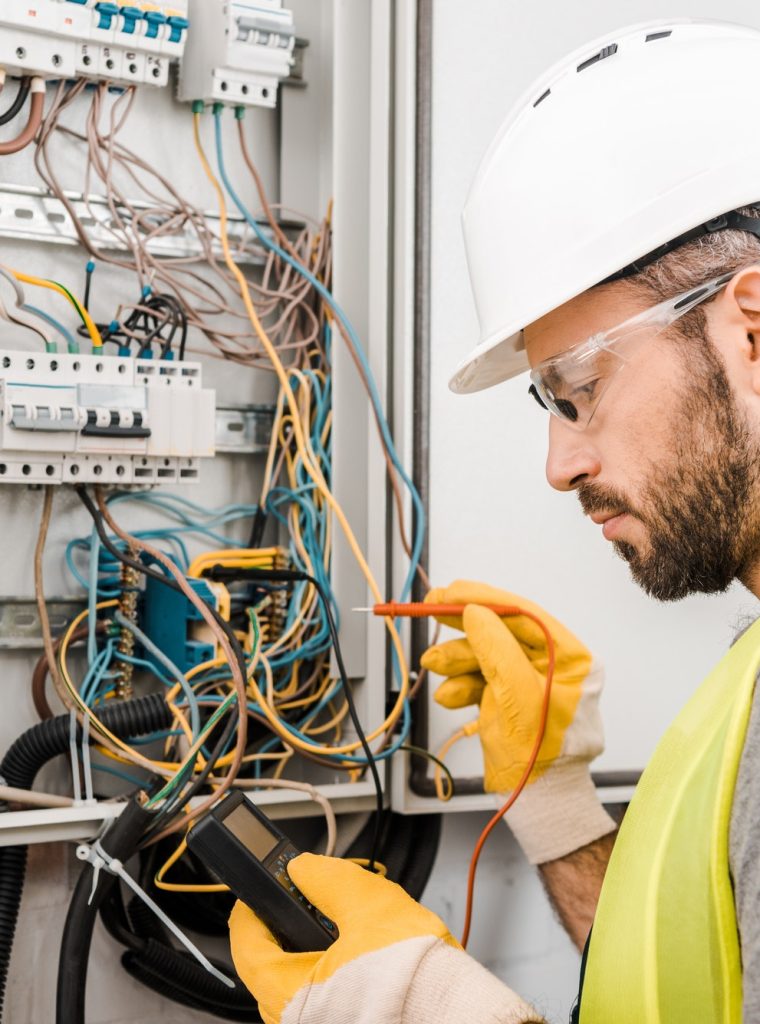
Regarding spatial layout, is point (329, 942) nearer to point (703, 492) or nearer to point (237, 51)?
point (703, 492)

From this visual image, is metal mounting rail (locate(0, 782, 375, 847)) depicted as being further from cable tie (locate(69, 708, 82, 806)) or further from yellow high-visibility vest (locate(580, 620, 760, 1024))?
yellow high-visibility vest (locate(580, 620, 760, 1024))

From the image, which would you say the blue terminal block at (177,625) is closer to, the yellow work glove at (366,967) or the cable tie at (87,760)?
the cable tie at (87,760)

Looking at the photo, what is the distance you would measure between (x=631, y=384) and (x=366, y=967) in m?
0.56

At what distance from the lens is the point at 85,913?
4.00ft

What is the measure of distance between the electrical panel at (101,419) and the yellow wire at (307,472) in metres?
0.12

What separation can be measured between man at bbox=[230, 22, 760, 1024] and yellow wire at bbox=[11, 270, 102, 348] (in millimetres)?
568

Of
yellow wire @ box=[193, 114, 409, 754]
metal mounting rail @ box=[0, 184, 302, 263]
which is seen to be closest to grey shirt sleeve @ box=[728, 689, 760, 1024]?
yellow wire @ box=[193, 114, 409, 754]

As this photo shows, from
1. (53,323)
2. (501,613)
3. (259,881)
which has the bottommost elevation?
(259,881)

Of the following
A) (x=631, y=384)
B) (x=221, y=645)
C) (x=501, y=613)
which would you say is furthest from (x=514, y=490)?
(x=631, y=384)

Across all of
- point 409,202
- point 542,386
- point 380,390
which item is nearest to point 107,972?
point 380,390

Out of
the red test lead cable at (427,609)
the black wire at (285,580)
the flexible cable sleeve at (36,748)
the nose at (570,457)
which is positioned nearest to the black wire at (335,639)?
the black wire at (285,580)

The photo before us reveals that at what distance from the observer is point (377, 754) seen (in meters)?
1.42

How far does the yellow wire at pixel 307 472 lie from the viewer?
1.38 metres

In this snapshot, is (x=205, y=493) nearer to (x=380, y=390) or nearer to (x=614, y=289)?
(x=380, y=390)
